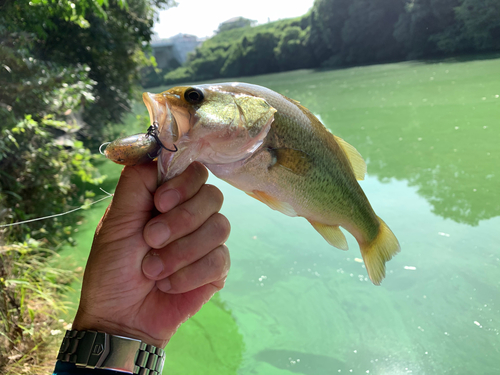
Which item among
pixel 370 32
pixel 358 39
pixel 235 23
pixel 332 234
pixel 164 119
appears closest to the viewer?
pixel 164 119

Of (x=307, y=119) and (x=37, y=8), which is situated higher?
(x=37, y=8)

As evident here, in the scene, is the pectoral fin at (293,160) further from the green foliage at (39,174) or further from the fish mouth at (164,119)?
the green foliage at (39,174)

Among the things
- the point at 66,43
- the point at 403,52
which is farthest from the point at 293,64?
the point at 66,43

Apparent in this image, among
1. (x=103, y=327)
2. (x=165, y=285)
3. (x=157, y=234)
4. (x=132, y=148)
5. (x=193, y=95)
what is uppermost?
(x=193, y=95)

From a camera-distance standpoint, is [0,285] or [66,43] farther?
[66,43]

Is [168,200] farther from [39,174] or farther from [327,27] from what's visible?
[327,27]

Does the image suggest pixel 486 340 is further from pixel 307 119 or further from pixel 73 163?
pixel 73 163

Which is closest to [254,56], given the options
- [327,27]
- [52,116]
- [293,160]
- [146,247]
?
[327,27]

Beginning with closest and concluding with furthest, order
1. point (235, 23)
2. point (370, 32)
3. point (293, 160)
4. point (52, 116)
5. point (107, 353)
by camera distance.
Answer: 1. point (107, 353)
2. point (293, 160)
3. point (52, 116)
4. point (370, 32)
5. point (235, 23)
